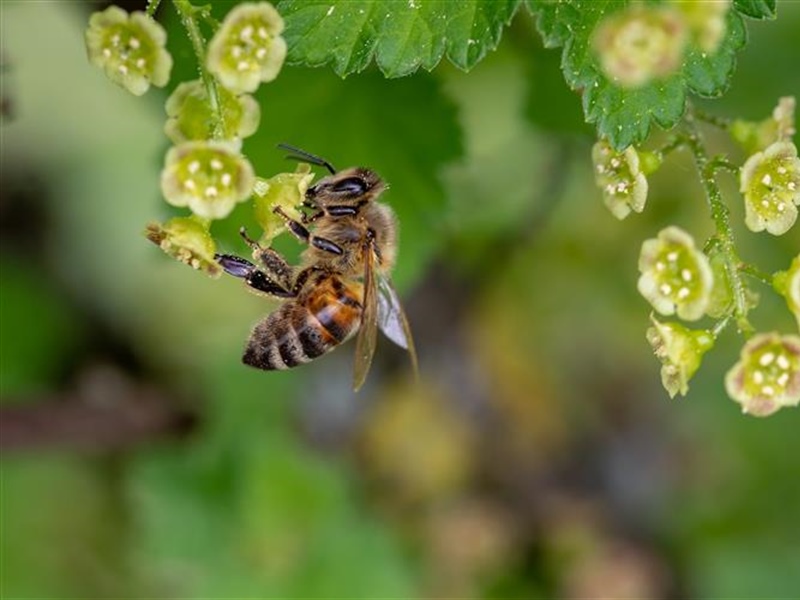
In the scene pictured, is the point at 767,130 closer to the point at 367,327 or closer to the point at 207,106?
the point at 367,327

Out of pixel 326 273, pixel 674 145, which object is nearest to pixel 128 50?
pixel 326 273

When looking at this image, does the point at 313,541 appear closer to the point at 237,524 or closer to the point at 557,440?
the point at 237,524

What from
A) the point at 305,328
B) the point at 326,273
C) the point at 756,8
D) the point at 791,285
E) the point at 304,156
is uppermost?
the point at 756,8

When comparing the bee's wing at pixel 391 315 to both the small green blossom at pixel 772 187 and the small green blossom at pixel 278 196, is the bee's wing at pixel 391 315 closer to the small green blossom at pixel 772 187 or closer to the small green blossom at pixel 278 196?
the small green blossom at pixel 278 196

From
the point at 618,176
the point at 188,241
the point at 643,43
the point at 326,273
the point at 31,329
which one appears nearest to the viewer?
the point at 643,43

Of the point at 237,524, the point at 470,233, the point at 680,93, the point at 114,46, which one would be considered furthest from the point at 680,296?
the point at 237,524

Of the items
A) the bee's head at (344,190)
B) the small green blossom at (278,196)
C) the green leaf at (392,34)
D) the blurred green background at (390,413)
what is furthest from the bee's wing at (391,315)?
the blurred green background at (390,413)

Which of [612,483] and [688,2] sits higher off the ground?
[688,2]
